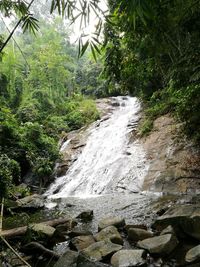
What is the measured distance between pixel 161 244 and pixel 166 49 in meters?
5.66

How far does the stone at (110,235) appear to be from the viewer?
14.7ft

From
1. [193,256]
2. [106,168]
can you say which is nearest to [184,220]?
[193,256]

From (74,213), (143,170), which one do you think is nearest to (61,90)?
(143,170)

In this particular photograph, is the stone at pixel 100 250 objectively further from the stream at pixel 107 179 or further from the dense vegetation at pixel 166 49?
the dense vegetation at pixel 166 49

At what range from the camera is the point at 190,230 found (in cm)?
438

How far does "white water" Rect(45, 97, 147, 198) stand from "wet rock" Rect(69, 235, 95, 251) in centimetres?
428

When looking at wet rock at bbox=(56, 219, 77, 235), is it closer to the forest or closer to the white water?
the forest

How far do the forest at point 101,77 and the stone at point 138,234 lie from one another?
7.40ft

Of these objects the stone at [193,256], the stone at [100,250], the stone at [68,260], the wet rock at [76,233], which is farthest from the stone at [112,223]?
the stone at [193,256]

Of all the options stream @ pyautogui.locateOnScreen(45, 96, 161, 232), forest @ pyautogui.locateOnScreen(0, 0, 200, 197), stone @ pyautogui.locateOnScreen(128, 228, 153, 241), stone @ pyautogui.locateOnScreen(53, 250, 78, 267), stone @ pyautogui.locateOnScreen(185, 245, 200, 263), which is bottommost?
stream @ pyautogui.locateOnScreen(45, 96, 161, 232)

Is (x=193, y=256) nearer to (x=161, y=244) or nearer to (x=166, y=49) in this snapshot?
(x=161, y=244)

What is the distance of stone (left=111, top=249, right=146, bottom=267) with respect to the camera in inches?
144

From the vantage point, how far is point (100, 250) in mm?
4047

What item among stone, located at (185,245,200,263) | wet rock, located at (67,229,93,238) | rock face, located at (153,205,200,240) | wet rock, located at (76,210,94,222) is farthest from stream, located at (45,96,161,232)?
stone, located at (185,245,200,263)
